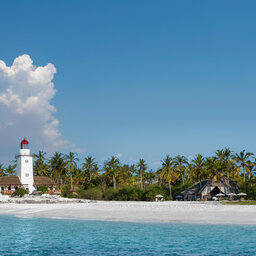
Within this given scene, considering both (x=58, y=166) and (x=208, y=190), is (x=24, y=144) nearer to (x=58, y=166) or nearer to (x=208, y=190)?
(x=58, y=166)

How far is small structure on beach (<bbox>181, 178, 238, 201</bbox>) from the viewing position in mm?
59938

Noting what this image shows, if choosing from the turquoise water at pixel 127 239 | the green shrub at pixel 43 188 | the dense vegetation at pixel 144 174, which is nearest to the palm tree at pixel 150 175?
the dense vegetation at pixel 144 174

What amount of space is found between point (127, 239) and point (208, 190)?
4116 centimetres

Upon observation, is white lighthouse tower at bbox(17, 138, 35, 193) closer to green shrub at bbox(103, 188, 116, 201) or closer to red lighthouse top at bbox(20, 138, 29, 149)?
red lighthouse top at bbox(20, 138, 29, 149)

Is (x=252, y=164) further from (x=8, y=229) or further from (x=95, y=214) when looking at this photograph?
(x=8, y=229)

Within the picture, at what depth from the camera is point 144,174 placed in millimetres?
92125

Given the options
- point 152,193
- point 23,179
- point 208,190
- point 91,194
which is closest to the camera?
point 208,190

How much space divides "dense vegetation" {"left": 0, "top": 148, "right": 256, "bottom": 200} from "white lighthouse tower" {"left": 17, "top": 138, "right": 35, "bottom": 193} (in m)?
6.88

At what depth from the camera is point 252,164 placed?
60.1m

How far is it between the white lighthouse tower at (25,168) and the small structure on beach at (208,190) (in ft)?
105

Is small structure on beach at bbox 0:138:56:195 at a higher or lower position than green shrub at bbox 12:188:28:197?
higher

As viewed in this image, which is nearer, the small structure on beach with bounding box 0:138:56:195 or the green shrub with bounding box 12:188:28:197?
the green shrub with bounding box 12:188:28:197

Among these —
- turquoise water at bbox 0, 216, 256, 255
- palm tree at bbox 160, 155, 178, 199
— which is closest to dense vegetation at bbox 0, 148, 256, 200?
palm tree at bbox 160, 155, 178, 199

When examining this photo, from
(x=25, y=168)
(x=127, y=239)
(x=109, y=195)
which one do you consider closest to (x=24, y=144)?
(x=25, y=168)
